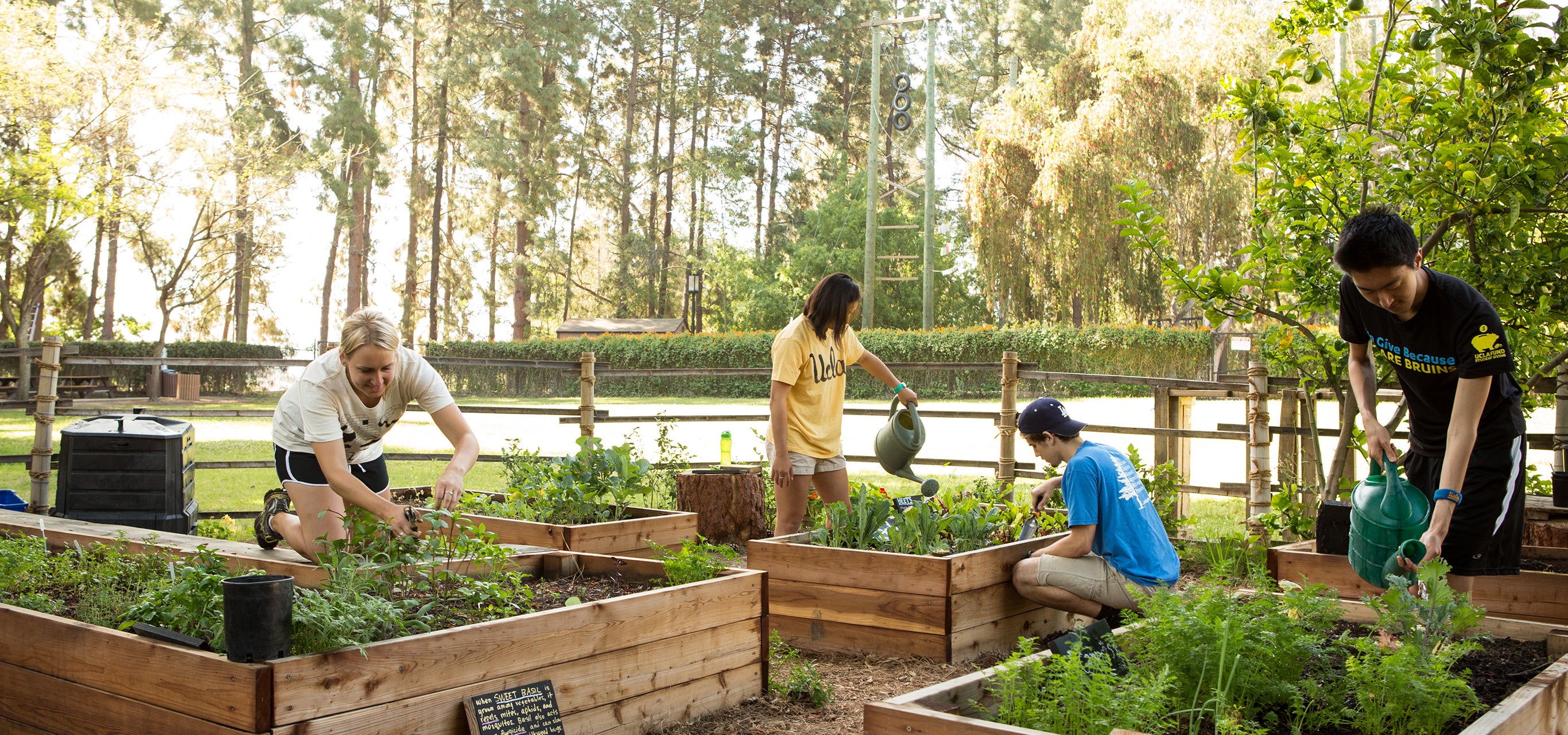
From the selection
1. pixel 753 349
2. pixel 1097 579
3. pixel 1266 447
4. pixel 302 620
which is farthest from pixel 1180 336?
pixel 302 620

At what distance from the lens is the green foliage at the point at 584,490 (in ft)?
15.6

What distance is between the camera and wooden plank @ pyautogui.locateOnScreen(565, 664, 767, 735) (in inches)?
112

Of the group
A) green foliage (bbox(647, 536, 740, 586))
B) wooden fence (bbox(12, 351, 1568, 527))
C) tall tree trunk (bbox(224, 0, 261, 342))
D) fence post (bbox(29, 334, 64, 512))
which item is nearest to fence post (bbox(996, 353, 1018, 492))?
wooden fence (bbox(12, 351, 1568, 527))

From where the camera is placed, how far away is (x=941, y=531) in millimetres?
4391

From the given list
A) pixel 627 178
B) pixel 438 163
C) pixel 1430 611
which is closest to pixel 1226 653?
pixel 1430 611

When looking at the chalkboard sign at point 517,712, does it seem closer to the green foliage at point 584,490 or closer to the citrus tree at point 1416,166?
the green foliage at point 584,490

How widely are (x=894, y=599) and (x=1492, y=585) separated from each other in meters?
2.02

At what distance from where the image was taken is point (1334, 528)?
3.80 m

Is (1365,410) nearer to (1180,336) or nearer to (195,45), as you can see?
(1180,336)

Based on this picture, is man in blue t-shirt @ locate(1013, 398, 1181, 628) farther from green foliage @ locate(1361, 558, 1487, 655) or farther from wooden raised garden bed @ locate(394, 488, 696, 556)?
wooden raised garden bed @ locate(394, 488, 696, 556)

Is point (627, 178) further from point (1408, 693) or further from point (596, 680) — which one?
point (1408, 693)

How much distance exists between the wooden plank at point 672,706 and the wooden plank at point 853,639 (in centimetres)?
60

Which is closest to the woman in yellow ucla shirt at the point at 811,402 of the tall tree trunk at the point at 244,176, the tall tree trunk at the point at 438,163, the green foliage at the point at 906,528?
the green foliage at the point at 906,528

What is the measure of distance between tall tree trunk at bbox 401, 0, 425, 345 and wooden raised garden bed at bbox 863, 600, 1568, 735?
103ft
